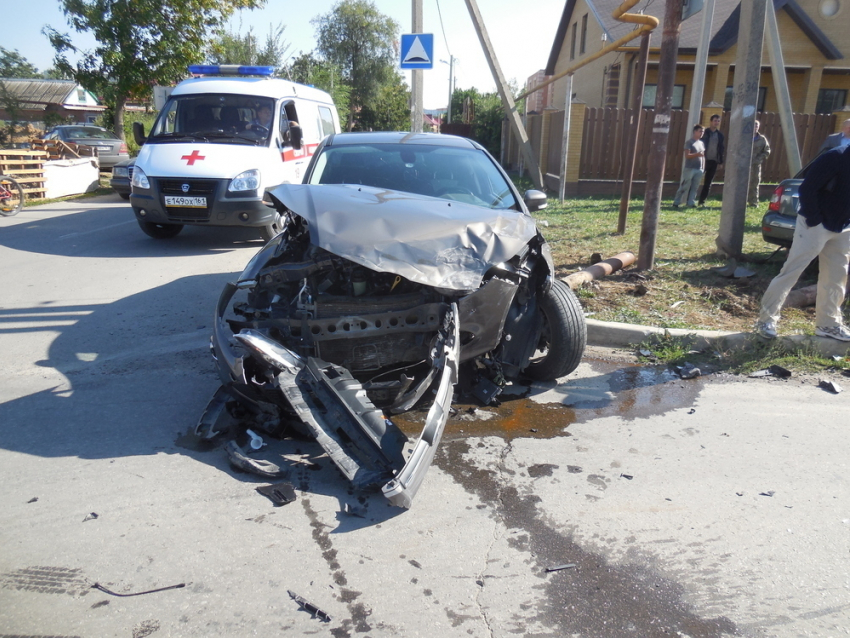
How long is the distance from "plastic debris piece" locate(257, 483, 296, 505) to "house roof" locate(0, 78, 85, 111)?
53282mm

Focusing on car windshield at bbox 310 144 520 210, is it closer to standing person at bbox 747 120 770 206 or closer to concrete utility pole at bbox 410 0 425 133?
concrete utility pole at bbox 410 0 425 133

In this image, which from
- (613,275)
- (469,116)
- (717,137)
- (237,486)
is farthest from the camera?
(469,116)

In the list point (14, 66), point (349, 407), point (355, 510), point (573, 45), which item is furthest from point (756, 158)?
point (14, 66)

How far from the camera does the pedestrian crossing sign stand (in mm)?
10758

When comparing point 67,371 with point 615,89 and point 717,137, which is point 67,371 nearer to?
point 717,137

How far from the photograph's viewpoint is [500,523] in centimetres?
290

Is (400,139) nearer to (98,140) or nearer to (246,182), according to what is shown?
(246,182)

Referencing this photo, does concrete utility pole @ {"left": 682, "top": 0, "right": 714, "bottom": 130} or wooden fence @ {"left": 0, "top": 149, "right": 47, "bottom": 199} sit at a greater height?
concrete utility pole @ {"left": 682, "top": 0, "right": 714, "bottom": 130}

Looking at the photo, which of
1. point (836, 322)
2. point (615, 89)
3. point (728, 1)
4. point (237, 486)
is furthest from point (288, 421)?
point (728, 1)

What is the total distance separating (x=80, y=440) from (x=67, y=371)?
1.29 metres

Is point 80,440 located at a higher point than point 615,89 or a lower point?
lower

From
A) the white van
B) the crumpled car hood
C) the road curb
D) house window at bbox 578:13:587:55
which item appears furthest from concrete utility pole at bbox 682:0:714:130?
house window at bbox 578:13:587:55

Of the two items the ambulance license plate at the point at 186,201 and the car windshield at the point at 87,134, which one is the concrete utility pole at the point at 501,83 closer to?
the ambulance license plate at the point at 186,201

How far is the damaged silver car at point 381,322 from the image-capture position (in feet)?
10.4
